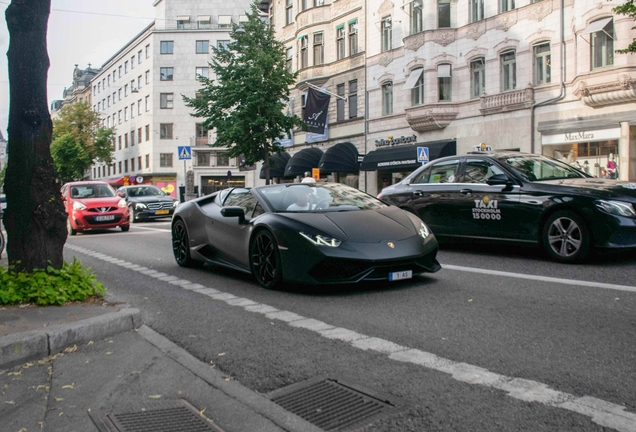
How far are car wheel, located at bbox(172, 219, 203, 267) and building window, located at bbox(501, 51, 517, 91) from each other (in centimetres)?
→ 2034

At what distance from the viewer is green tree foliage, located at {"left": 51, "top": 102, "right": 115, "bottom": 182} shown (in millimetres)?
73125

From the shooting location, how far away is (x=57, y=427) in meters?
3.18

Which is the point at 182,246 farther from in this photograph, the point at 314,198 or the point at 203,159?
the point at 203,159

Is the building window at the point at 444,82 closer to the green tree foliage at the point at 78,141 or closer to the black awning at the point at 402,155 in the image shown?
the black awning at the point at 402,155

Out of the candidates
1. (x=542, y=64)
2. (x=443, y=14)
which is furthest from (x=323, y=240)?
(x=443, y=14)

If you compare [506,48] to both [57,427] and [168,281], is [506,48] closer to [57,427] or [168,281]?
[168,281]

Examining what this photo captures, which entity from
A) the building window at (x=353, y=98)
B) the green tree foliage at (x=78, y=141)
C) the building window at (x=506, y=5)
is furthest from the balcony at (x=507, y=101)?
the green tree foliage at (x=78, y=141)

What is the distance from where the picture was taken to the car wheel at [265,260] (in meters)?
7.01

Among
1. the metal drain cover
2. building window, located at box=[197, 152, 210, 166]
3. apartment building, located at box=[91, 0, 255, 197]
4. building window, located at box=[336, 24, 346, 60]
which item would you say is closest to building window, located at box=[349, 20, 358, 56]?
building window, located at box=[336, 24, 346, 60]

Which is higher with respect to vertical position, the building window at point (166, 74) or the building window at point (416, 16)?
the building window at point (166, 74)

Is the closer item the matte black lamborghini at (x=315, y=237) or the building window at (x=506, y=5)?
the matte black lamborghini at (x=315, y=237)

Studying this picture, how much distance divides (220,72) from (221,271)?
2604 cm

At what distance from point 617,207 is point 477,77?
21571 millimetres

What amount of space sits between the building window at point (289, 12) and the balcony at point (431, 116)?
15.9 meters
